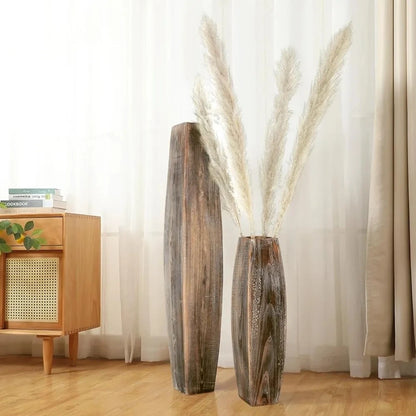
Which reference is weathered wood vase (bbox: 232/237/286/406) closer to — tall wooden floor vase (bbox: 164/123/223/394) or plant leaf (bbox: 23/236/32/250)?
tall wooden floor vase (bbox: 164/123/223/394)

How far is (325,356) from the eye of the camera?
91.7 inches

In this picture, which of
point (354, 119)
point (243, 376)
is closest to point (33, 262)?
point (243, 376)

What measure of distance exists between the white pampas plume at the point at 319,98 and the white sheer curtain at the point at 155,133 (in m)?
0.47

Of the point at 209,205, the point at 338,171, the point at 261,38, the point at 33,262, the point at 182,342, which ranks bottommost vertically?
the point at 182,342

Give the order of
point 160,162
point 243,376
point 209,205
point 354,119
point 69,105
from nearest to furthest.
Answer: point 243,376, point 209,205, point 354,119, point 160,162, point 69,105

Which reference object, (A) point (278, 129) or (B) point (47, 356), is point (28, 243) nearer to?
(B) point (47, 356)

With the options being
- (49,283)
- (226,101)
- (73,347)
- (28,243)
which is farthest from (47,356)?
(226,101)

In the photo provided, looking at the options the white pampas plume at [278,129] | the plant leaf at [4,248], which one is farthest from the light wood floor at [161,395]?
the white pampas plume at [278,129]

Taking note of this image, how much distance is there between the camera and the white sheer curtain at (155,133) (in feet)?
7.66

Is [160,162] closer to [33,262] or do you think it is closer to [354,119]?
[33,262]

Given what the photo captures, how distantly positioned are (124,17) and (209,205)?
1157mm

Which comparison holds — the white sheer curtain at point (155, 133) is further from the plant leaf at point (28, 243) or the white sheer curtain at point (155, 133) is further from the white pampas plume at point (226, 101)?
the white pampas plume at point (226, 101)

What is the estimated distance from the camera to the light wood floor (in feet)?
5.75

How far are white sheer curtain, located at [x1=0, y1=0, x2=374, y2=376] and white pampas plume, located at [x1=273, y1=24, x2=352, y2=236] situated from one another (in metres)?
0.47
